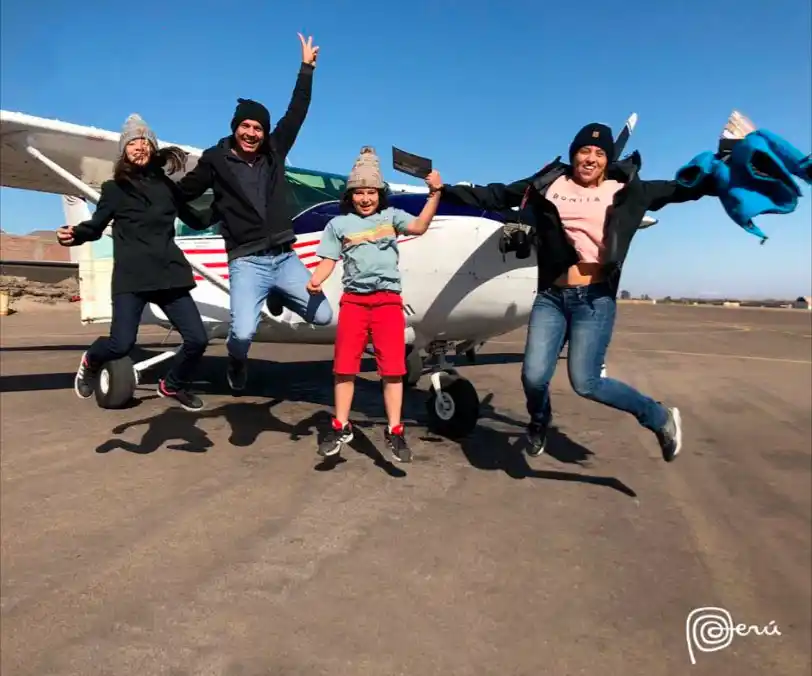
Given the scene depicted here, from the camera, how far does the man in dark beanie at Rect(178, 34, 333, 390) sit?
3.78m

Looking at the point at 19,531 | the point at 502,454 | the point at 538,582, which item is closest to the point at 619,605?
the point at 538,582

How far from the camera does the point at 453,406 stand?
17.5 ft

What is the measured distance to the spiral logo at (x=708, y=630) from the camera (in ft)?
7.92

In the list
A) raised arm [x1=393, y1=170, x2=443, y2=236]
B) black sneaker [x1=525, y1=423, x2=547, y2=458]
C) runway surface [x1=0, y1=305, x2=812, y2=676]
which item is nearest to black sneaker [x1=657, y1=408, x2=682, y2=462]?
runway surface [x1=0, y1=305, x2=812, y2=676]

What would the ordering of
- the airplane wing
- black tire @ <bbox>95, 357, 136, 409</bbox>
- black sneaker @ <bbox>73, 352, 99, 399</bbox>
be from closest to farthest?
black sneaker @ <bbox>73, 352, 99, 399</bbox>
the airplane wing
black tire @ <bbox>95, 357, 136, 409</bbox>

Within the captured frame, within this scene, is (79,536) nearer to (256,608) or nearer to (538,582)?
(256,608)

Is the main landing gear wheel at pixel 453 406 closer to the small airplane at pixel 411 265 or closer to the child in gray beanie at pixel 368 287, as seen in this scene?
the small airplane at pixel 411 265

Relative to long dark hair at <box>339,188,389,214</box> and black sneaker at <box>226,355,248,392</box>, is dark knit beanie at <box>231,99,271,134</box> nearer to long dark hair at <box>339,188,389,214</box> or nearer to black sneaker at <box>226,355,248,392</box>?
long dark hair at <box>339,188,389,214</box>

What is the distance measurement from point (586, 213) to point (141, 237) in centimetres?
270

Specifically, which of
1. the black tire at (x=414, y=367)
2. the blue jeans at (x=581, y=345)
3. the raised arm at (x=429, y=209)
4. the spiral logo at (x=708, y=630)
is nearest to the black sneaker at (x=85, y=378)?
the raised arm at (x=429, y=209)

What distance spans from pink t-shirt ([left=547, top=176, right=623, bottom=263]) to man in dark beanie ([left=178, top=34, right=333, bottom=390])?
5.25ft

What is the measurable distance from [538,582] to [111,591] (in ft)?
6.26

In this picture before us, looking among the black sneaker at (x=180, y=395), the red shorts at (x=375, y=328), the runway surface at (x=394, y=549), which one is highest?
the red shorts at (x=375, y=328)

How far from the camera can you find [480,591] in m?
2.69
